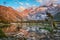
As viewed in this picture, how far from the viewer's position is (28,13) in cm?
228

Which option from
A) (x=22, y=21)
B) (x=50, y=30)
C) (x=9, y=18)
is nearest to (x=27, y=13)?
(x=22, y=21)

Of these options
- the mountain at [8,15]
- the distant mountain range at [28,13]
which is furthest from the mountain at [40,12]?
the mountain at [8,15]

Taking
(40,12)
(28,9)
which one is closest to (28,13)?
(28,9)

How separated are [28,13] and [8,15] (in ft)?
1.07

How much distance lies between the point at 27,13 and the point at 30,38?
41 centimetres

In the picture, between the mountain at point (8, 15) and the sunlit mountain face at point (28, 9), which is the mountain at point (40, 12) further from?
the mountain at point (8, 15)

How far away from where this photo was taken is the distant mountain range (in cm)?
225

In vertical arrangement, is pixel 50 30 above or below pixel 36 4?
below

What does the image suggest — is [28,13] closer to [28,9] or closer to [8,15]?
[28,9]

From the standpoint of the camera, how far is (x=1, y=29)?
222 centimetres

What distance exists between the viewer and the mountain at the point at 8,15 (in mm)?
2244

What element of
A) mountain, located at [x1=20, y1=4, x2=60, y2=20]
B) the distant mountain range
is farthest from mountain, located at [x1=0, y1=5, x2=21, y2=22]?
mountain, located at [x1=20, y1=4, x2=60, y2=20]

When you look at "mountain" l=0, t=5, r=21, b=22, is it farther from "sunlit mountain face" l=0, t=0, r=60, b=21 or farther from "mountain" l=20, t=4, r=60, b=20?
"mountain" l=20, t=4, r=60, b=20

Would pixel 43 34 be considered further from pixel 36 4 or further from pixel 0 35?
pixel 0 35
